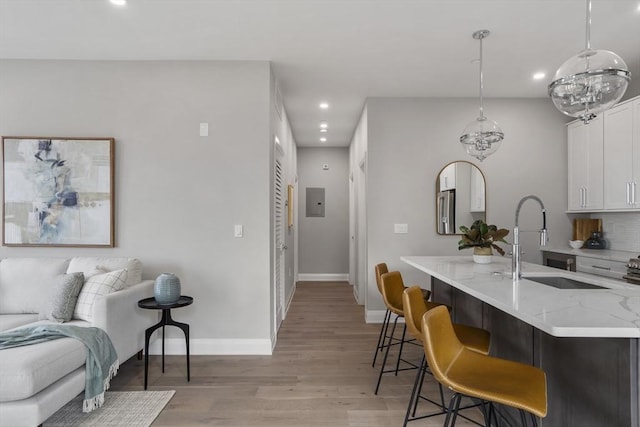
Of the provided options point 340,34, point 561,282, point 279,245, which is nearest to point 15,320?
point 279,245

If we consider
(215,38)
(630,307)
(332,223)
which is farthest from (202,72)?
(332,223)

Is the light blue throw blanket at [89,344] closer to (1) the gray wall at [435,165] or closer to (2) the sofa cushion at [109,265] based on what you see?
(2) the sofa cushion at [109,265]

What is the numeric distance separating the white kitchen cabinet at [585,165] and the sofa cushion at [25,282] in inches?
213

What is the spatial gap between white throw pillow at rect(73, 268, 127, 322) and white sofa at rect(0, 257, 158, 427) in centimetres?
3

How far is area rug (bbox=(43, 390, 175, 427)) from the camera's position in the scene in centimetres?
220

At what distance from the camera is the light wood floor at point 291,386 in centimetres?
227

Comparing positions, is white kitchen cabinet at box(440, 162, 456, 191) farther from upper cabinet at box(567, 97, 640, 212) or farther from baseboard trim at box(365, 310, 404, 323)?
baseboard trim at box(365, 310, 404, 323)

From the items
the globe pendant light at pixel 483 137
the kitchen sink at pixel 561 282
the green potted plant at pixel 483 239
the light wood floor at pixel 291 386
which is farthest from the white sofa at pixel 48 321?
the globe pendant light at pixel 483 137

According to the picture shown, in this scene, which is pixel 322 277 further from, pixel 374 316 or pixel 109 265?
pixel 109 265

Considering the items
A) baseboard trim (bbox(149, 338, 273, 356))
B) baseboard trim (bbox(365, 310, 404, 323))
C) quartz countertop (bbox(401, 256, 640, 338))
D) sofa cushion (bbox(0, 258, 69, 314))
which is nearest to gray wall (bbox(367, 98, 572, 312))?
baseboard trim (bbox(365, 310, 404, 323))

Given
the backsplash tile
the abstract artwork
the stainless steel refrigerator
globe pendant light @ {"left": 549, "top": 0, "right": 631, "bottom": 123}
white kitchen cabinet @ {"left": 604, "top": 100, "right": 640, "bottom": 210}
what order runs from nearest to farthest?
globe pendant light @ {"left": 549, "top": 0, "right": 631, "bottom": 123} < the abstract artwork < white kitchen cabinet @ {"left": 604, "top": 100, "right": 640, "bottom": 210} < the backsplash tile < the stainless steel refrigerator

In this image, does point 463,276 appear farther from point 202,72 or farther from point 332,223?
point 332,223

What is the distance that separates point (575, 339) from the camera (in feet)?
5.02

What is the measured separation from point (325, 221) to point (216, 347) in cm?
430
